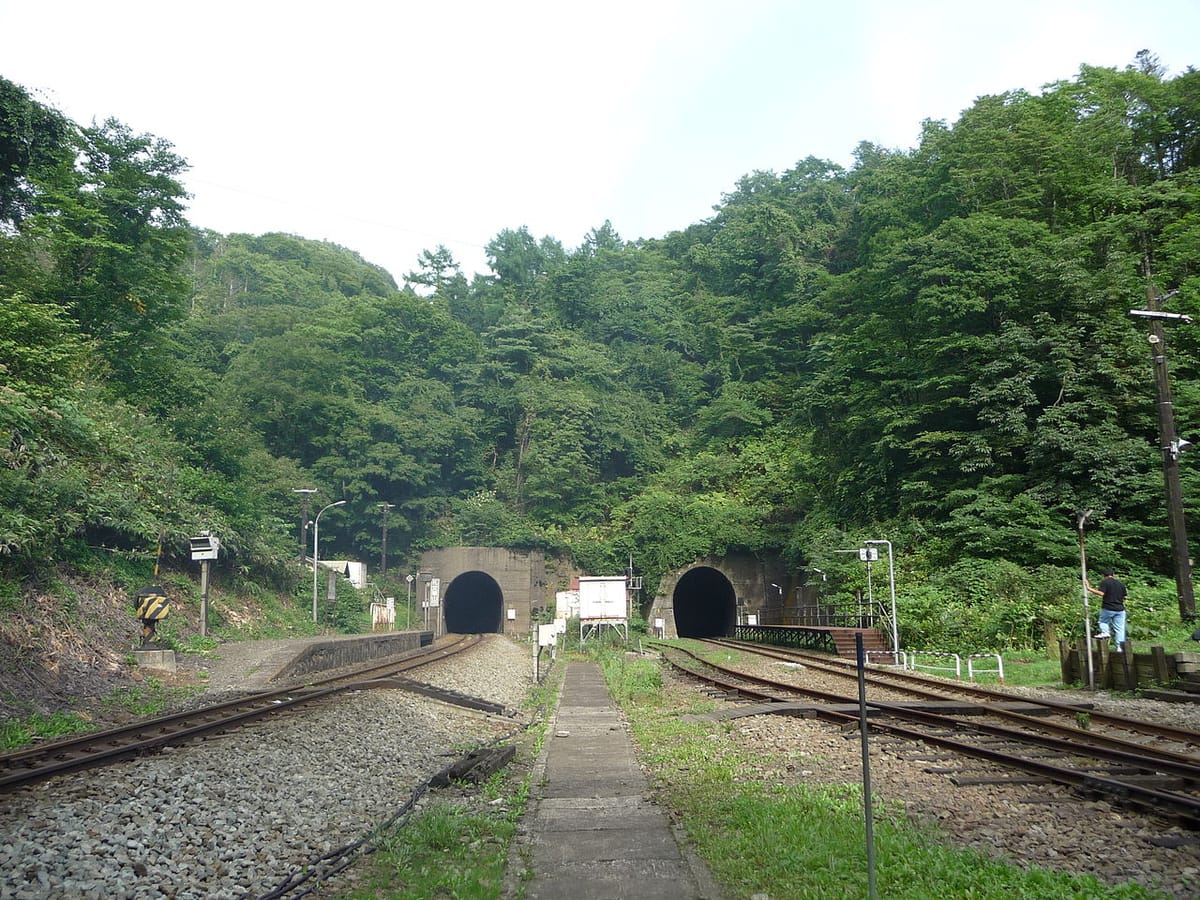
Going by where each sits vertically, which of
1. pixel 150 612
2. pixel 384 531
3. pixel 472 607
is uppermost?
pixel 384 531

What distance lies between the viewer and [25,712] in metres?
11.9

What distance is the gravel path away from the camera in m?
5.54

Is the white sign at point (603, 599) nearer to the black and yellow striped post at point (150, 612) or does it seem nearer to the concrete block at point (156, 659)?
the black and yellow striped post at point (150, 612)

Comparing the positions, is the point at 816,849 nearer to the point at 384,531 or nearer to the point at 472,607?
the point at 384,531

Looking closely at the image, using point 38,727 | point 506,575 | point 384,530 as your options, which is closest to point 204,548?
point 38,727

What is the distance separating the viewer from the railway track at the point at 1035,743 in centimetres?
713

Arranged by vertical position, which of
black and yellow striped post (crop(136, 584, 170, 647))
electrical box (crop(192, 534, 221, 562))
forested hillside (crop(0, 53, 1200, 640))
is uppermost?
forested hillside (crop(0, 53, 1200, 640))

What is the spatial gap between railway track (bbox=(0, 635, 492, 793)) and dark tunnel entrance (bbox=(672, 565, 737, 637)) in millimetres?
35345

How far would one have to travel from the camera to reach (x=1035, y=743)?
9383 mm

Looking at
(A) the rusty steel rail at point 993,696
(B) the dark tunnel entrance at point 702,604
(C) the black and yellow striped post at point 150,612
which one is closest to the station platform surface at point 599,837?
(A) the rusty steel rail at point 993,696

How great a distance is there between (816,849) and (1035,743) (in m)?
4.61

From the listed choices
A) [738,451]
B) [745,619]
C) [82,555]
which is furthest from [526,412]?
[82,555]

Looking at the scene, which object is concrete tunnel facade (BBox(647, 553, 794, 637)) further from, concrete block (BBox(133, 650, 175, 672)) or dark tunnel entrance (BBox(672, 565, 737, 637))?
concrete block (BBox(133, 650, 175, 672))

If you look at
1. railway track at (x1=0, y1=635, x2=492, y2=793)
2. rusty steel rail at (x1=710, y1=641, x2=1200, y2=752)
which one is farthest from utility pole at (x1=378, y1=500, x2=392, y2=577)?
railway track at (x1=0, y1=635, x2=492, y2=793)
